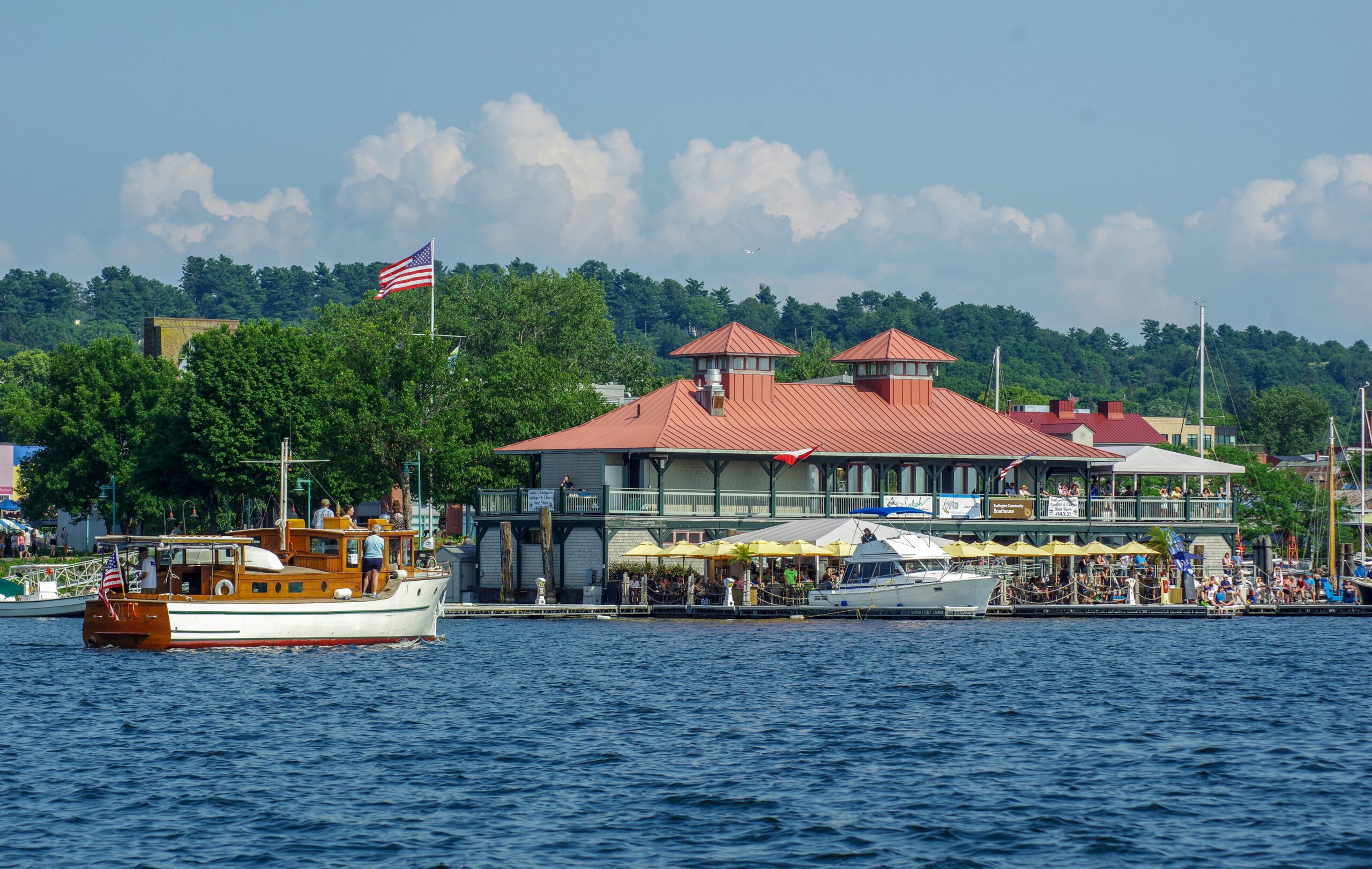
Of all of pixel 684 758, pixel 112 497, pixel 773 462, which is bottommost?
pixel 684 758

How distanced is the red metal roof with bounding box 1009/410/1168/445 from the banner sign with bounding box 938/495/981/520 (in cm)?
4807

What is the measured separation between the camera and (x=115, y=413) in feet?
274

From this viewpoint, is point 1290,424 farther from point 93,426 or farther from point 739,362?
point 93,426

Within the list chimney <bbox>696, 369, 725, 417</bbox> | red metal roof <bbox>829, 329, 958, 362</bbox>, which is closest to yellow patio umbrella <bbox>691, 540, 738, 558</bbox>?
chimney <bbox>696, 369, 725, 417</bbox>

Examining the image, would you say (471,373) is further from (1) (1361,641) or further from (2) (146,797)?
(2) (146,797)

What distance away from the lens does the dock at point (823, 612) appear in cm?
5306

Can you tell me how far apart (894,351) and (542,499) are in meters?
16.9

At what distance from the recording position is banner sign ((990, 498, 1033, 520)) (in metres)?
62.2

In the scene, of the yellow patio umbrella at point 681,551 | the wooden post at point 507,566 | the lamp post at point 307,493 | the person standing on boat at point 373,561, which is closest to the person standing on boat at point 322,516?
the person standing on boat at point 373,561

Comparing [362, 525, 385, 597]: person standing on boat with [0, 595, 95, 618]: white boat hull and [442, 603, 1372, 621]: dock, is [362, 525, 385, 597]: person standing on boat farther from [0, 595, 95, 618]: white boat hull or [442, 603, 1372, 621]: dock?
[0, 595, 95, 618]: white boat hull

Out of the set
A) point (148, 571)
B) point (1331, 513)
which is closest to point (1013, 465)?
point (1331, 513)

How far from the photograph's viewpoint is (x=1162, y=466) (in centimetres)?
6681

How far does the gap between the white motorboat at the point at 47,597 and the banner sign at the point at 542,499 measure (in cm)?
1495

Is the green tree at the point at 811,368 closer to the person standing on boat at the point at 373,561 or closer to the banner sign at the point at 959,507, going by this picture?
the banner sign at the point at 959,507
